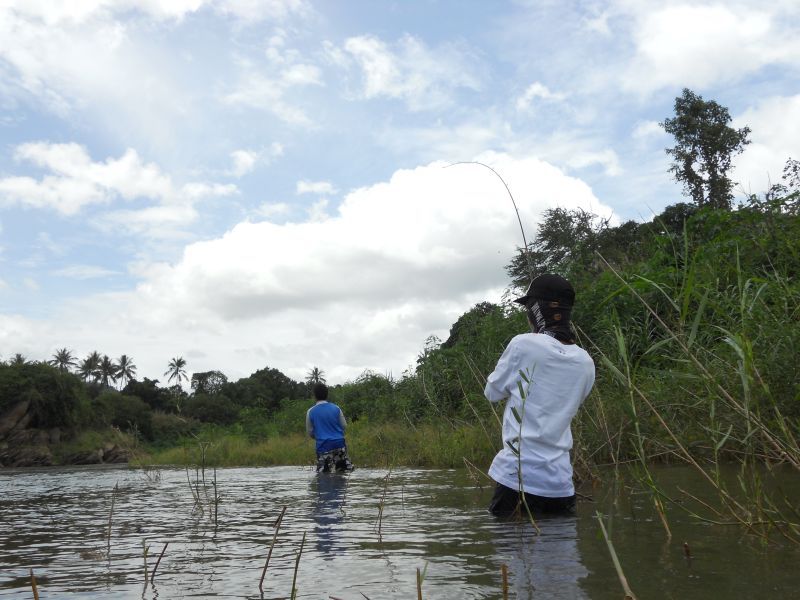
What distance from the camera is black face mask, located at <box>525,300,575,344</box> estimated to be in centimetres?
417

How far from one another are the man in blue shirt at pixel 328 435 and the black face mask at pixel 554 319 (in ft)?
25.6

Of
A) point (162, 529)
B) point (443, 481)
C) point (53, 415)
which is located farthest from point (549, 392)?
point (53, 415)

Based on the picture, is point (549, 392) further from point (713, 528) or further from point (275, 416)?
point (275, 416)

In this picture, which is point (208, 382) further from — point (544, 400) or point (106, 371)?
point (544, 400)

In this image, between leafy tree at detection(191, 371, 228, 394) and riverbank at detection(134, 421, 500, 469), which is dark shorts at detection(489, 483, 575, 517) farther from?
leafy tree at detection(191, 371, 228, 394)

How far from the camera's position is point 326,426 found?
1166 cm

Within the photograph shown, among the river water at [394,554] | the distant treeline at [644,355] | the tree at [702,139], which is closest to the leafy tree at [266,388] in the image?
the distant treeline at [644,355]

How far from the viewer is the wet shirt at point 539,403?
399 cm

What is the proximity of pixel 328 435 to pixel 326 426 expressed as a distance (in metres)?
0.15

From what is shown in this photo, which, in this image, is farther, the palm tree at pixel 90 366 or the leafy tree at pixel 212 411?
the palm tree at pixel 90 366

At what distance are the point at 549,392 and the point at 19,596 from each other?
2766 mm

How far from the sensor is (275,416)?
28062 millimetres

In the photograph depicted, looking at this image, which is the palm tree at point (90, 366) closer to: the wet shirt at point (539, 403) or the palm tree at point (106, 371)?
the palm tree at point (106, 371)

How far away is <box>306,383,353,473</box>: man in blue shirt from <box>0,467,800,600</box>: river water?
5.14 meters
